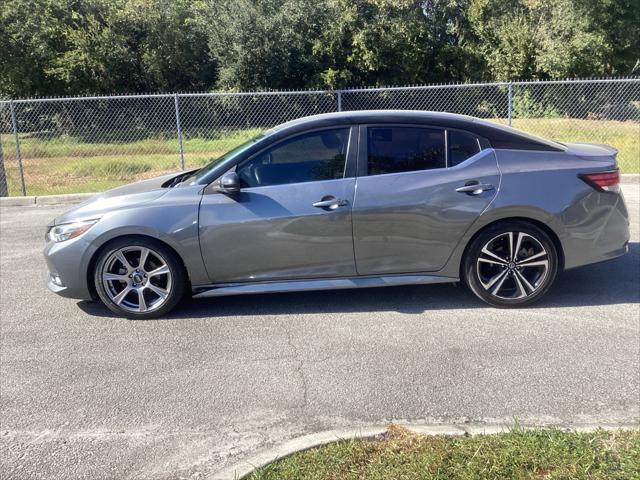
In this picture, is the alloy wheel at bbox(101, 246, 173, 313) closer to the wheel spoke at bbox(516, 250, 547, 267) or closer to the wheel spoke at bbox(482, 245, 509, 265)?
the wheel spoke at bbox(482, 245, 509, 265)

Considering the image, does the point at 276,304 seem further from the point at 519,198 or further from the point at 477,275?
the point at 519,198

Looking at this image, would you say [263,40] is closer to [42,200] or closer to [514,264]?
[42,200]

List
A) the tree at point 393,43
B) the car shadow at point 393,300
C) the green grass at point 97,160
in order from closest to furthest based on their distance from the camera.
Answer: the car shadow at point 393,300 < the green grass at point 97,160 < the tree at point 393,43

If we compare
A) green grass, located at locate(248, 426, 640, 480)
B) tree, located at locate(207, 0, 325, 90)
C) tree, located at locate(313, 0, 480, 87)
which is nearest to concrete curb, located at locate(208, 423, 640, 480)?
green grass, located at locate(248, 426, 640, 480)

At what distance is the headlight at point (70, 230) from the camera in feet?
16.3

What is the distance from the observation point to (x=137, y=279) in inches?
198

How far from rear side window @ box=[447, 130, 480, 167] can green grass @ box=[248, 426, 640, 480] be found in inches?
101

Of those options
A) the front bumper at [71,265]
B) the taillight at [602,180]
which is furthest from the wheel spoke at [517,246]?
the front bumper at [71,265]

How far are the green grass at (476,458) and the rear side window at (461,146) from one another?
8.41 feet

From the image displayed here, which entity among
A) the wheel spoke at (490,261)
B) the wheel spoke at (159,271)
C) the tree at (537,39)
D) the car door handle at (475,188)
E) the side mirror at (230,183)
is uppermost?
the tree at (537,39)

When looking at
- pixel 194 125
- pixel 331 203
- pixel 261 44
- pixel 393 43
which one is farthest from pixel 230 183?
pixel 393 43

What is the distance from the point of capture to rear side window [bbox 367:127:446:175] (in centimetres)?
504

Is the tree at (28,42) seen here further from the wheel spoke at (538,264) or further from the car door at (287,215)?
A: the wheel spoke at (538,264)

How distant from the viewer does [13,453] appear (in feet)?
10.5
